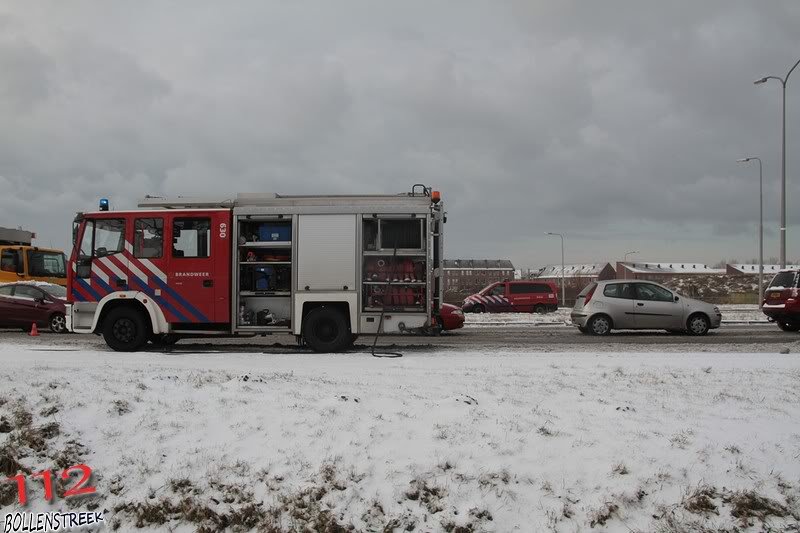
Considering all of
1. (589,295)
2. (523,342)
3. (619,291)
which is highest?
(619,291)

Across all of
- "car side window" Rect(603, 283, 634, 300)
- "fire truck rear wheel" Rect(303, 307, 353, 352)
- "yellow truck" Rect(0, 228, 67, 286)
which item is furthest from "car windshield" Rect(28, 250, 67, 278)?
"car side window" Rect(603, 283, 634, 300)

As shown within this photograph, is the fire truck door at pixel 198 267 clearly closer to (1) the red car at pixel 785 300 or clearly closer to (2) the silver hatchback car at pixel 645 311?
(2) the silver hatchback car at pixel 645 311

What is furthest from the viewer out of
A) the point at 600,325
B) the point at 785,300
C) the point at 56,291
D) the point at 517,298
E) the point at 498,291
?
the point at 498,291

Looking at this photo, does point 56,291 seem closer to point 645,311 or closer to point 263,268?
point 263,268

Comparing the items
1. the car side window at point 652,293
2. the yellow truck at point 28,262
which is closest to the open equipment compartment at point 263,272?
the car side window at point 652,293

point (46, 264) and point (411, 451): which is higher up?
point (46, 264)

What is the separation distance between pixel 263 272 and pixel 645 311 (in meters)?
10.1

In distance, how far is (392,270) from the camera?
11070 mm

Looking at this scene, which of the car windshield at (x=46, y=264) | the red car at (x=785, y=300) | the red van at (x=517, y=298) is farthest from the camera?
the red van at (x=517, y=298)

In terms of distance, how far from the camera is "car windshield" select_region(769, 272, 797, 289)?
55.4ft

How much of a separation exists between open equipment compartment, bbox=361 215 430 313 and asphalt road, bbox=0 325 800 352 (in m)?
1.40

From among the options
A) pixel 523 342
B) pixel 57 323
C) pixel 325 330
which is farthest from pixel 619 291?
pixel 57 323

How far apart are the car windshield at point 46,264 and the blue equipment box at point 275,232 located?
42.0 feet

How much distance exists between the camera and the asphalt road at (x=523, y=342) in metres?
12.2
